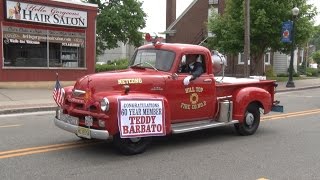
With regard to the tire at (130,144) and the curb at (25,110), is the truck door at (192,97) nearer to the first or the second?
the tire at (130,144)

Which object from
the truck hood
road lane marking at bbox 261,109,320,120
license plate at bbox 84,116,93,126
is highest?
the truck hood

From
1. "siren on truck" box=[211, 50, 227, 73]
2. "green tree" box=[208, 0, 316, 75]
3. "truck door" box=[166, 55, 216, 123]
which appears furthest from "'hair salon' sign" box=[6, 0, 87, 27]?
"truck door" box=[166, 55, 216, 123]

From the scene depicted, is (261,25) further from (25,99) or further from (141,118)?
(141,118)

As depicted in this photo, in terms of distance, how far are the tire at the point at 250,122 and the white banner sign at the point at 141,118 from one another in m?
2.65

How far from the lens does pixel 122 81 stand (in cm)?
798

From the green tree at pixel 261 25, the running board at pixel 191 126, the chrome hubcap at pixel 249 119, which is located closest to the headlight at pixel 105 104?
the running board at pixel 191 126

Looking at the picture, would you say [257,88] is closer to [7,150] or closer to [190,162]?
[190,162]

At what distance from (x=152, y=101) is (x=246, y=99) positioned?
2.74 m

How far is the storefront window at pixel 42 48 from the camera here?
2041 centimetres

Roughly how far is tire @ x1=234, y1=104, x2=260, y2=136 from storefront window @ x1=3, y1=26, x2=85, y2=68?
13.2m

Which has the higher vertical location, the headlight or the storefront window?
Answer: the storefront window

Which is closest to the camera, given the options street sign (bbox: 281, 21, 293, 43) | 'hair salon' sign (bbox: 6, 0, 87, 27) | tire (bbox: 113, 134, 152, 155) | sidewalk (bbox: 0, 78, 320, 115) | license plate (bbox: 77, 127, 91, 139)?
license plate (bbox: 77, 127, 91, 139)

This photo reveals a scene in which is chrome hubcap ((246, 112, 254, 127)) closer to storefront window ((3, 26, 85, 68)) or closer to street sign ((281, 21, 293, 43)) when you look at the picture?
storefront window ((3, 26, 85, 68))

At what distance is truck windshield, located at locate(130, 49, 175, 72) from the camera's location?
8805mm
